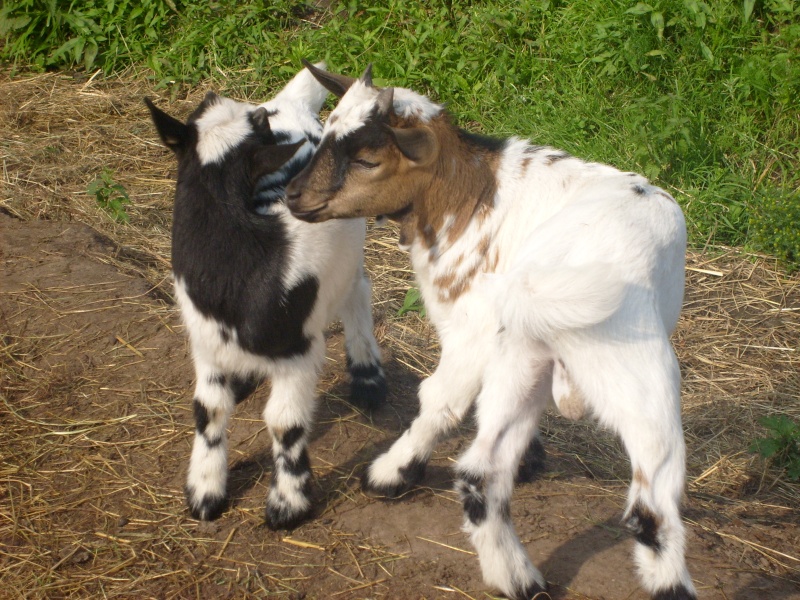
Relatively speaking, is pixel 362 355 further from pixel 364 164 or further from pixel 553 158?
pixel 553 158

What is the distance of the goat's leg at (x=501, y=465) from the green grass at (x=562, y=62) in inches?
129

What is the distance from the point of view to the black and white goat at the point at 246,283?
11.4 ft

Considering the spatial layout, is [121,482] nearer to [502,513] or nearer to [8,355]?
[8,355]

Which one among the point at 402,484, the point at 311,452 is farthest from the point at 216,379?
the point at 402,484

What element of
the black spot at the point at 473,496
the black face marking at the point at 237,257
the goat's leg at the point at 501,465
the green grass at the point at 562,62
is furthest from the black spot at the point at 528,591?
the green grass at the point at 562,62

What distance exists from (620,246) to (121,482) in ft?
7.62

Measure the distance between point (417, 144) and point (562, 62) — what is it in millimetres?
4006

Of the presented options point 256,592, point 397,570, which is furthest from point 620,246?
point 256,592

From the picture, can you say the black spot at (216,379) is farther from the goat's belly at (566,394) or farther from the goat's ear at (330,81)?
the goat's belly at (566,394)

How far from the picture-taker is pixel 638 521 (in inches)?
110

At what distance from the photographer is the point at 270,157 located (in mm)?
3512

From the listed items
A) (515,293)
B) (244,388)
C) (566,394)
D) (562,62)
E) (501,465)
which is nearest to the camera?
(515,293)

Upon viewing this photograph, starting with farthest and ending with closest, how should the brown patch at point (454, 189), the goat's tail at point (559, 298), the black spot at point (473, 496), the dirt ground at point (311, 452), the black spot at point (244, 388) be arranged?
1. the black spot at point (244, 388)
2. the brown patch at point (454, 189)
3. the dirt ground at point (311, 452)
4. the black spot at point (473, 496)
5. the goat's tail at point (559, 298)

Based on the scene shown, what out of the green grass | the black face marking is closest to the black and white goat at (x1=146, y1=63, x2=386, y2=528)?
the black face marking
